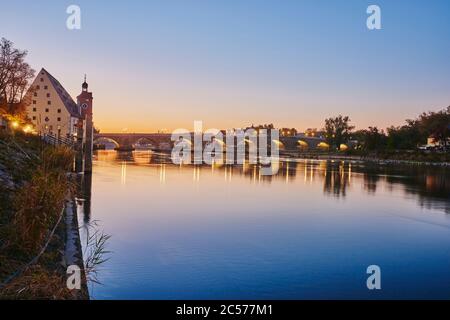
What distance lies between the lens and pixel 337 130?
14438 centimetres

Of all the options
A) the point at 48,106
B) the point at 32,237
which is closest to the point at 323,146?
the point at 48,106

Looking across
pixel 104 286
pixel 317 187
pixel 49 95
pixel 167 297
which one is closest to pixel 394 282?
pixel 167 297

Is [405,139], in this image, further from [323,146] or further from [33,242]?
[33,242]

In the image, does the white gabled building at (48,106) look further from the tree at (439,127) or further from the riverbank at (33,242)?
the tree at (439,127)

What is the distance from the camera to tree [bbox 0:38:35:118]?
46.7 metres

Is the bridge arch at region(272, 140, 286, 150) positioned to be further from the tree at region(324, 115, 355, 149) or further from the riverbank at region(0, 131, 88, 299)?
the riverbank at region(0, 131, 88, 299)

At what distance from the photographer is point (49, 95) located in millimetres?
73688

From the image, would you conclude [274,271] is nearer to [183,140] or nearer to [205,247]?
[205,247]

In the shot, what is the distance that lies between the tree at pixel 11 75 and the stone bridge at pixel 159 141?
75.1 m

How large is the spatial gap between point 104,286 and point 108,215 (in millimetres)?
11566

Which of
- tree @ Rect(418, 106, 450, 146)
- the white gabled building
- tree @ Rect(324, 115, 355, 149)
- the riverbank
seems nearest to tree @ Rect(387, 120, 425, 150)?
tree @ Rect(418, 106, 450, 146)

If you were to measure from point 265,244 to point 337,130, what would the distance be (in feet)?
435

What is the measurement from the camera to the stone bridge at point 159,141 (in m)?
132
